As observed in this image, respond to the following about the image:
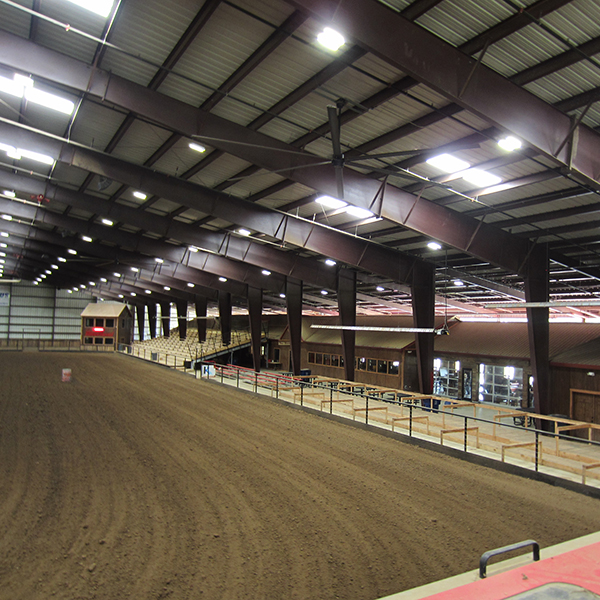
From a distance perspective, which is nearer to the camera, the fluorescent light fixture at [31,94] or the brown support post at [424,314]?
the fluorescent light fixture at [31,94]

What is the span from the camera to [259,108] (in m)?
10.0

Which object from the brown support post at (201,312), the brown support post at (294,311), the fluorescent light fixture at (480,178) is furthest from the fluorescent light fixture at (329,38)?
the brown support post at (201,312)

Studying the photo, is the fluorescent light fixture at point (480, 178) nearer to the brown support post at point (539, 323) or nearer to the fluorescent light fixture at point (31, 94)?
the brown support post at point (539, 323)

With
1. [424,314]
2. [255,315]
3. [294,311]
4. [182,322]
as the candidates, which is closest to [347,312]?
[294,311]

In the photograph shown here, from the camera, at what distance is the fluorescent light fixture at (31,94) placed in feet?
33.0

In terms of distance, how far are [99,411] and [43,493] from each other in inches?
306

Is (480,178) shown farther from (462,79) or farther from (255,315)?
(255,315)

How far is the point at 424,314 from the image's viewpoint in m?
19.0

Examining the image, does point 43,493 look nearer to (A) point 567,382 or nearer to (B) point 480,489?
(B) point 480,489

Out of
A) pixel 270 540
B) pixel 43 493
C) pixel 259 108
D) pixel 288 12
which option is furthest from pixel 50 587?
pixel 259 108

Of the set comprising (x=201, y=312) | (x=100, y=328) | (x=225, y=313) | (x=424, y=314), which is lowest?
(x=100, y=328)

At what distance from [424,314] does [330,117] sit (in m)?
13.9

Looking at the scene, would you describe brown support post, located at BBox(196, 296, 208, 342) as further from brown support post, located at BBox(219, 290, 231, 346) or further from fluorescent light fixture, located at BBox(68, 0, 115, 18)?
fluorescent light fixture, located at BBox(68, 0, 115, 18)

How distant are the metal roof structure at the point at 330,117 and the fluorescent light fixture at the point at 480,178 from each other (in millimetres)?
81
